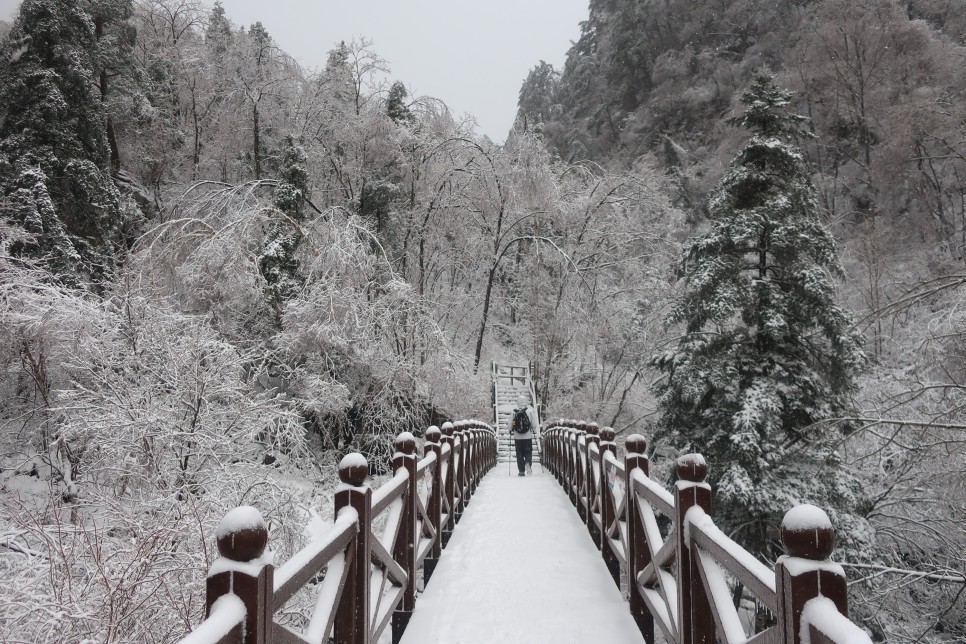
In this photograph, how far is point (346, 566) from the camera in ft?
8.61

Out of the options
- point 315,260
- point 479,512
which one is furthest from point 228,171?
point 479,512

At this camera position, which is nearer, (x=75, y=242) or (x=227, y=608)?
(x=227, y=608)

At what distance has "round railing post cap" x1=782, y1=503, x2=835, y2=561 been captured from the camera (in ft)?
4.99

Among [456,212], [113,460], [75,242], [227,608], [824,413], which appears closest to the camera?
[227,608]

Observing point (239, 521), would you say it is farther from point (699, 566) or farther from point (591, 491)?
point (591, 491)

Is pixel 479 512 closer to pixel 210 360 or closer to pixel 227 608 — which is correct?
pixel 210 360

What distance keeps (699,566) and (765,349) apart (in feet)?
30.8

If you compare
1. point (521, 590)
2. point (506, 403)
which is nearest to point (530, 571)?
point (521, 590)

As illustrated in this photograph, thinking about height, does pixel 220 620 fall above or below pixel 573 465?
above

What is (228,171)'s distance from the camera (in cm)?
2223

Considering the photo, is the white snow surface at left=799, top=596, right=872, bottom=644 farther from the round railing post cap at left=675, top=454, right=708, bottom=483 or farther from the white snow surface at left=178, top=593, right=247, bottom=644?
the white snow surface at left=178, top=593, right=247, bottom=644

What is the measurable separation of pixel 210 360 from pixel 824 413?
10610mm

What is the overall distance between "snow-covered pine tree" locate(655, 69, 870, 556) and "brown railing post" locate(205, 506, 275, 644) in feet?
30.7

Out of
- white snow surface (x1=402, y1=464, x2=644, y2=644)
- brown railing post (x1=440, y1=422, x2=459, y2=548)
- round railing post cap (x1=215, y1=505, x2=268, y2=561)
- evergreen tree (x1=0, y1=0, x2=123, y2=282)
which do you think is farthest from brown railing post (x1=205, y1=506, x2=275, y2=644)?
evergreen tree (x1=0, y1=0, x2=123, y2=282)
